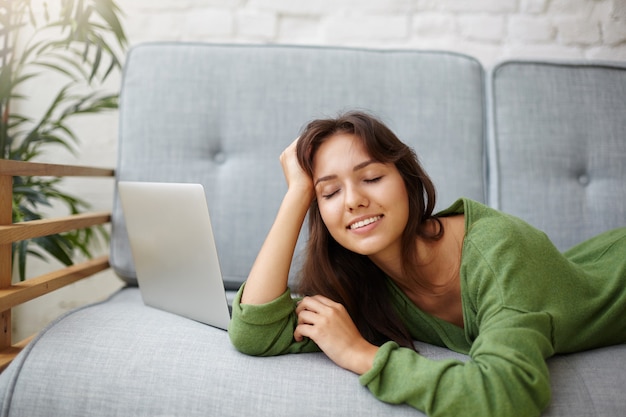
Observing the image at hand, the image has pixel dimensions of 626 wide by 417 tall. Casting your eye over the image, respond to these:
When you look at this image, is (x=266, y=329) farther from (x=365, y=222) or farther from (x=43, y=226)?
(x=43, y=226)

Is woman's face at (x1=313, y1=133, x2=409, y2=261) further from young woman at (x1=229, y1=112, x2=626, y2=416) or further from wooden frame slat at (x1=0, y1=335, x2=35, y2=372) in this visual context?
wooden frame slat at (x1=0, y1=335, x2=35, y2=372)

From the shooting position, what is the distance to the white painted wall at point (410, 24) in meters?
1.91

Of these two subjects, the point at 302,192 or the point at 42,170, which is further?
the point at 42,170

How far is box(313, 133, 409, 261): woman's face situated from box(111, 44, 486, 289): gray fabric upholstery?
0.46 meters

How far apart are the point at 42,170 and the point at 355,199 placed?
70 centimetres

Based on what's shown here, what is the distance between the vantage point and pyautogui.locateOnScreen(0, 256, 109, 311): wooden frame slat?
42.2 inches

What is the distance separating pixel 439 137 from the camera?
4.90 feet

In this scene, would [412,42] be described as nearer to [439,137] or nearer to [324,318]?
[439,137]

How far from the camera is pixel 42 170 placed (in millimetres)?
1232

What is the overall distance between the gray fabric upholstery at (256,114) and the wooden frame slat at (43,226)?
0.07 meters

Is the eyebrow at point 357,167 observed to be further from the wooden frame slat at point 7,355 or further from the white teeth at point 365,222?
the wooden frame slat at point 7,355

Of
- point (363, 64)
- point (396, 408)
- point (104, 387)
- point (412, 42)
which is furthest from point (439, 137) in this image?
point (104, 387)

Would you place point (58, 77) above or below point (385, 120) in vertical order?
above

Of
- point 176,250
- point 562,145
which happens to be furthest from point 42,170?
point 562,145
